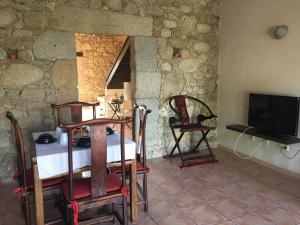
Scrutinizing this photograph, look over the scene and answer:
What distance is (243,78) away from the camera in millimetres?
4078

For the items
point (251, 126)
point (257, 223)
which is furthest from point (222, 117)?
point (257, 223)

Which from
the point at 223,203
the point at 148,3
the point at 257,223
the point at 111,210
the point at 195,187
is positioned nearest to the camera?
the point at 257,223

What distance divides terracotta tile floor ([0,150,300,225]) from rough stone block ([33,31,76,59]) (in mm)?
1620

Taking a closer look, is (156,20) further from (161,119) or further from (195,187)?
(195,187)

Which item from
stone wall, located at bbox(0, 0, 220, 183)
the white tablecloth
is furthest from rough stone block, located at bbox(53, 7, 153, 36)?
the white tablecloth

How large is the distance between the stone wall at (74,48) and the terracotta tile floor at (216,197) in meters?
0.82

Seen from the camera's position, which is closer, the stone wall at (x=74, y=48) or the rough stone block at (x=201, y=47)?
the stone wall at (x=74, y=48)

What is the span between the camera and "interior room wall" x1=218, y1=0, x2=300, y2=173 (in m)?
3.34

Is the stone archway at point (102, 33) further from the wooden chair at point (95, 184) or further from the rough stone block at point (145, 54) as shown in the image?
the wooden chair at point (95, 184)

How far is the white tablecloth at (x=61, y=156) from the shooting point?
1.92 meters

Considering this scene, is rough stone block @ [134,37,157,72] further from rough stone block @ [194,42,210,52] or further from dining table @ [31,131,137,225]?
dining table @ [31,131,137,225]

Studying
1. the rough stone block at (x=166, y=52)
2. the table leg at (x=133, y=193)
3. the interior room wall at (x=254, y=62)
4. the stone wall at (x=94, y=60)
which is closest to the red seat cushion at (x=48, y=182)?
the table leg at (x=133, y=193)

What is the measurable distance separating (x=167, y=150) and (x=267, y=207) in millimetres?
1891

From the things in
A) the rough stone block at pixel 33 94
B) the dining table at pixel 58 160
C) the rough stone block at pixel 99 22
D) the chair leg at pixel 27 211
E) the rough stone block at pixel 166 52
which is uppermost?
the rough stone block at pixel 99 22
